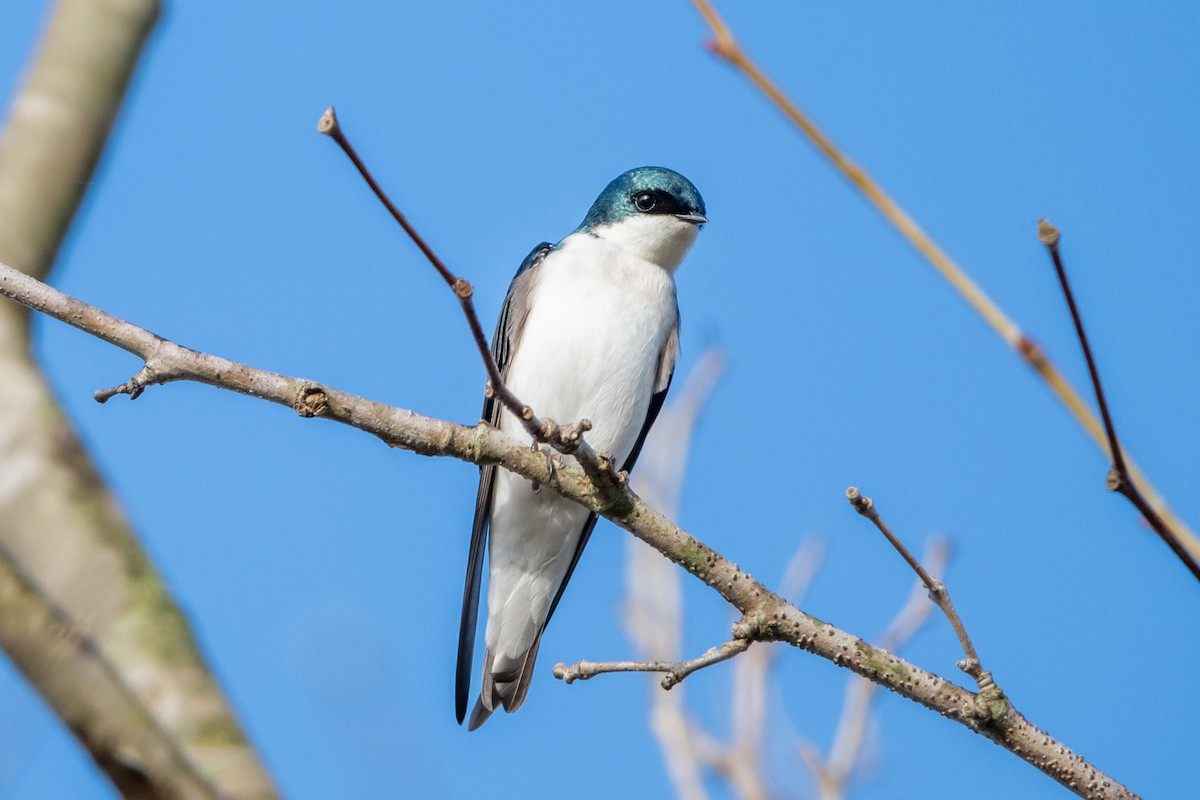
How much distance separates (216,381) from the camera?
2961 millimetres

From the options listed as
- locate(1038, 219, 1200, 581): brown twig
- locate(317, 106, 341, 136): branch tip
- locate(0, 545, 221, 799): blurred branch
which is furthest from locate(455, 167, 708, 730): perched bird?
locate(0, 545, 221, 799): blurred branch

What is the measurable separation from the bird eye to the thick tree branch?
3002 mm

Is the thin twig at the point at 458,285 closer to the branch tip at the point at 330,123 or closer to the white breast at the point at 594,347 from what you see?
the branch tip at the point at 330,123

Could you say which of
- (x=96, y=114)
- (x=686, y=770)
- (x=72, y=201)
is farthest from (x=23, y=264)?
(x=686, y=770)

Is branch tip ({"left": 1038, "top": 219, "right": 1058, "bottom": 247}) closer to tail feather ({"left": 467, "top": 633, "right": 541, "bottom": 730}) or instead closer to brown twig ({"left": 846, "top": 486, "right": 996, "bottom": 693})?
brown twig ({"left": 846, "top": 486, "right": 996, "bottom": 693})

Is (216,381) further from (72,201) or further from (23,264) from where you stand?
(72,201)

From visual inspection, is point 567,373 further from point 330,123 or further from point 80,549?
point 330,123

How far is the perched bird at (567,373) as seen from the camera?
533 cm

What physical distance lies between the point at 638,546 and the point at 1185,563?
515cm

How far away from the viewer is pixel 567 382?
5320 mm

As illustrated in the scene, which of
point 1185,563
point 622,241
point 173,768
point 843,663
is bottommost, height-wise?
point 173,768

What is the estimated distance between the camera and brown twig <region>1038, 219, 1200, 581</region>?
1381 mm

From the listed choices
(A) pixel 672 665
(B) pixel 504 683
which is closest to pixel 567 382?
(B) pixel 504 683

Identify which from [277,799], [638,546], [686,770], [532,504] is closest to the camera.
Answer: [277,799]
